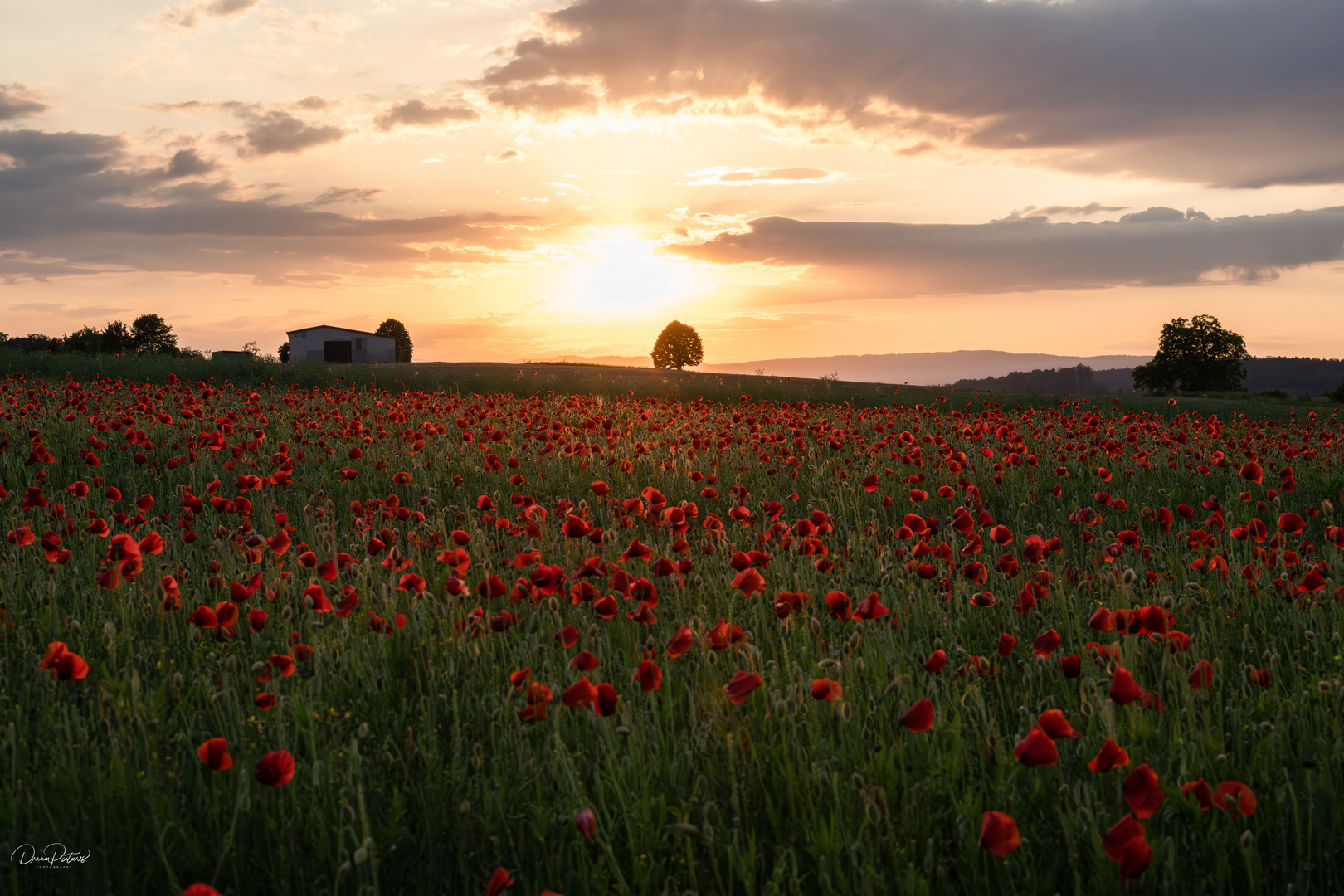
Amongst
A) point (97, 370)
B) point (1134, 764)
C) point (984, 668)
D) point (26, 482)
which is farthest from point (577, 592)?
point (97, 370)

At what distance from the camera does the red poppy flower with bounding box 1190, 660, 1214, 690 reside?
2.66 metres

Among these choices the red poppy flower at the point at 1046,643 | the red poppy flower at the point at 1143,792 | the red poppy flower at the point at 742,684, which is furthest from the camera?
the red poppy flower at the point at 1046,643

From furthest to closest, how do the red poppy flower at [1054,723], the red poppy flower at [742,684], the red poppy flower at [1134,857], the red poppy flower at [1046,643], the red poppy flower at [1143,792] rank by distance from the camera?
the red poppy flower at [1046,643], the red poppy flower at [742,684], the red poppy flower at [1054,723], the red poppy flower at [1143,792], the red poppy flower at [1134,857]

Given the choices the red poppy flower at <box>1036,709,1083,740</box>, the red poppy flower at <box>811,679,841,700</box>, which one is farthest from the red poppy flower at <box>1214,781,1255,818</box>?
the red poppy flower at <box>811,679,841,700</box>

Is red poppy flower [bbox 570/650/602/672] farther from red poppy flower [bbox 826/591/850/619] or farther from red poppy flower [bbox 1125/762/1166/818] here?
red poppy flower [bbox 1125/762/1166/818]

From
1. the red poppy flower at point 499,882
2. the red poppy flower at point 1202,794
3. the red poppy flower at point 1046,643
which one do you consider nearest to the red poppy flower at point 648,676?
the red poppy flower at point 499,882

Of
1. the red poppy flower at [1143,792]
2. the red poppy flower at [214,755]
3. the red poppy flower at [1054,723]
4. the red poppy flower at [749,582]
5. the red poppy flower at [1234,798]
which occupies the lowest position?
the red poppy flower at [1234,798]

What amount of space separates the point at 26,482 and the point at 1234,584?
30.6 feet

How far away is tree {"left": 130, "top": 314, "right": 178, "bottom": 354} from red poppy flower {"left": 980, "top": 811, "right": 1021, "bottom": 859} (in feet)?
310

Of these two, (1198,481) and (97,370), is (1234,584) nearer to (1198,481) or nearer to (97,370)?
(1198,481)

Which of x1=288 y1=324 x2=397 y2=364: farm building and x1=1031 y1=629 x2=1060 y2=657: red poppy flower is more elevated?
x1=288 y1=324 x2=397 y2=364: farm building

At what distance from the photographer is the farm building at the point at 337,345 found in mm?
80188

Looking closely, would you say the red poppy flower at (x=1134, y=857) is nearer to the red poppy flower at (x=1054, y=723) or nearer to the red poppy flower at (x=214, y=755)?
the red poppy flower at (x=1054, y=723)

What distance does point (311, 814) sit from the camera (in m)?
2.40
